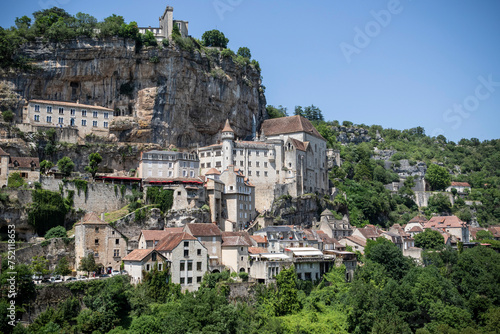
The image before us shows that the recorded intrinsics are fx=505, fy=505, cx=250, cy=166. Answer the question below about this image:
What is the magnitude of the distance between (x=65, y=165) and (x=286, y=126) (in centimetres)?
3706

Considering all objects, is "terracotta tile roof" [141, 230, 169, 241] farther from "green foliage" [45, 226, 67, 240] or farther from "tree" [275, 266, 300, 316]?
"tree" [275, 266, 300, 316]

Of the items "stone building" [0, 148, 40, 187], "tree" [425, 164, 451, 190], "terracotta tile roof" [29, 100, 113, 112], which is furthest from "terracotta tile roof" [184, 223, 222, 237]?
"tree" [425, 164, 451, 190]

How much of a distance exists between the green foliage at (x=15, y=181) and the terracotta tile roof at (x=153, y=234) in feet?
49.6

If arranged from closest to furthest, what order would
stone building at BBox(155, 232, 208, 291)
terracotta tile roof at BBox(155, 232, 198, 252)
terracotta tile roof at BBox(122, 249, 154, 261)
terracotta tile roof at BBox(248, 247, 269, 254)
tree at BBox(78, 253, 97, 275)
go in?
terracotta tile roof at BBox(122, 249, 154, 261) → tree at BBox(78, 253, 97, 275) → stone building at BBox(155, 232, 208, 291) → terracotta tile roof at BBox(155, 232, 198, 252) → terracotta tile roof at BBox(248, 247, 269, 254)

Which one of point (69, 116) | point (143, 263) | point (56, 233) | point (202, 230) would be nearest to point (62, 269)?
point (56, 233)

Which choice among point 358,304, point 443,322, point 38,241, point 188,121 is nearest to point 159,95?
point 188,121

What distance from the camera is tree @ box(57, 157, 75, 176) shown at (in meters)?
61.4

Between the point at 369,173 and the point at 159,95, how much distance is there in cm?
5176

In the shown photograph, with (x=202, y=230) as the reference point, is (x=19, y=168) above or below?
above

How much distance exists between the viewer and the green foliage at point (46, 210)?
5425 centimetres

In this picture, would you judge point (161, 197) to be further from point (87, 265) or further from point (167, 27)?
point (167, 27)

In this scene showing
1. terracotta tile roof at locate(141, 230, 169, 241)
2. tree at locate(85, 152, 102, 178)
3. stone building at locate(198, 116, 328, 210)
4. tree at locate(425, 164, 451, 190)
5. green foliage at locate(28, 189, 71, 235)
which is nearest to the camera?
terracotta tile roof at locate(141, 230, 169, 241)

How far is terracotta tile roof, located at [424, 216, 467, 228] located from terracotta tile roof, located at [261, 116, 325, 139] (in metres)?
24.9

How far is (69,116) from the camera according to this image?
69500 millimetres
